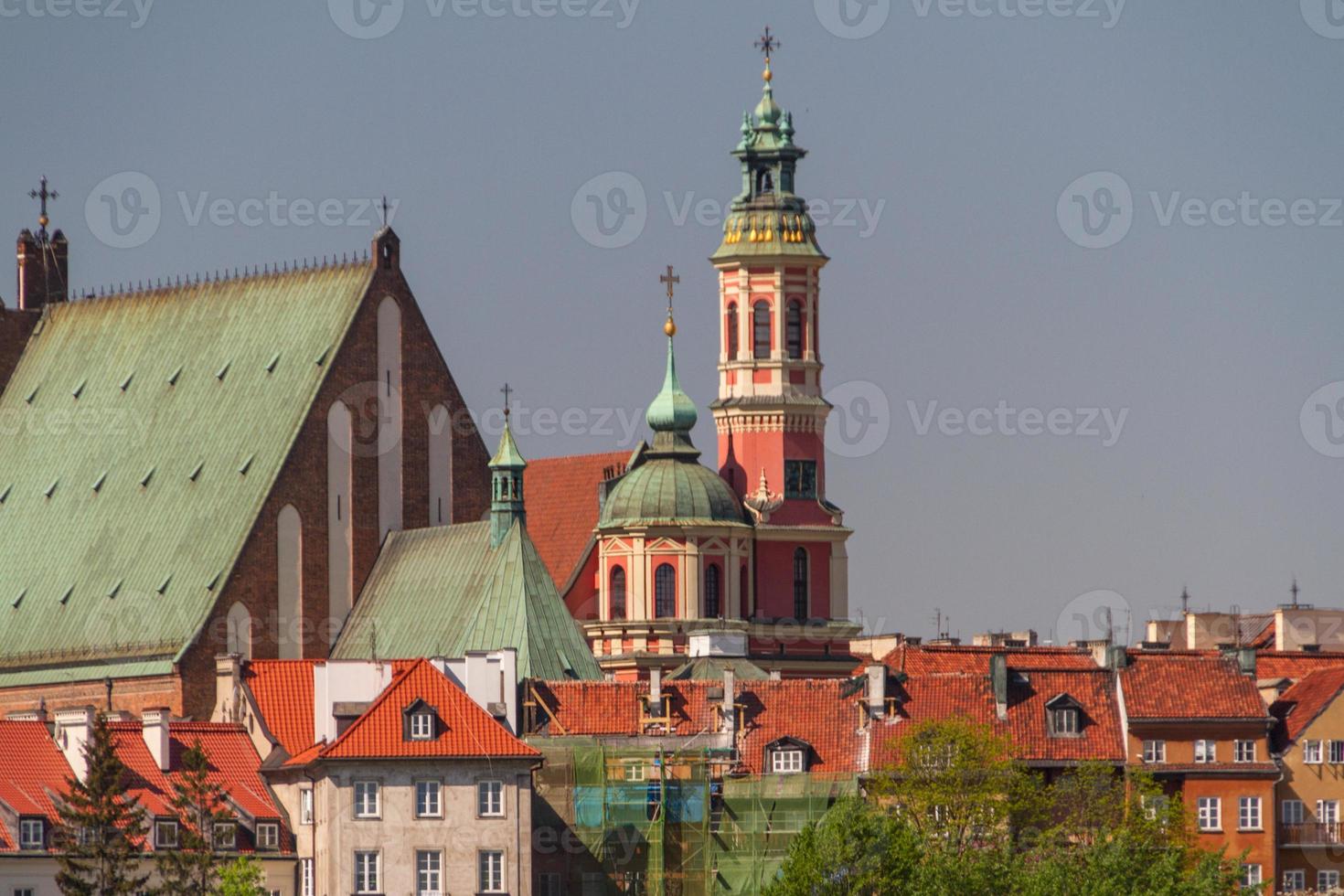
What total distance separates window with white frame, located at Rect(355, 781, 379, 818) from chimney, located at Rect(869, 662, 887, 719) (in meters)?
13.6

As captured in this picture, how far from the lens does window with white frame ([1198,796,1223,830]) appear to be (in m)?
104

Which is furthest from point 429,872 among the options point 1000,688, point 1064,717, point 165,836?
point 1064,717

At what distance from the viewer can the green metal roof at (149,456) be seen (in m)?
129

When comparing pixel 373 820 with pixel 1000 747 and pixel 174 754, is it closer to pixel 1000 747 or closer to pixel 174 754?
pixel 174 754

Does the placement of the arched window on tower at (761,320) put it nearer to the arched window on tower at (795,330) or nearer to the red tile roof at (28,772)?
the arched window on tower at (795,330)

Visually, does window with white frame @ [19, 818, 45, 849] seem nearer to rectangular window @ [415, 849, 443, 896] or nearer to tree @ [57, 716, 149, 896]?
tree @ [57, 716, 149, 896]

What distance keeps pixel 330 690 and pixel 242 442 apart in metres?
27.7

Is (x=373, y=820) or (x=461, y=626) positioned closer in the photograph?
(x=373, y=820)

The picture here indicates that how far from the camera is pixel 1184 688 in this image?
105000 mm

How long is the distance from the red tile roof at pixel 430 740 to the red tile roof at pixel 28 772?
6717 millimetres

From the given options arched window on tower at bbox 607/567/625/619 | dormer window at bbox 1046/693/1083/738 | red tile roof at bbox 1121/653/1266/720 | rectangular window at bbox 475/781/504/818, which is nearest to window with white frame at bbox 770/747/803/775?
dormer window at bbox 1046/693/1083/738

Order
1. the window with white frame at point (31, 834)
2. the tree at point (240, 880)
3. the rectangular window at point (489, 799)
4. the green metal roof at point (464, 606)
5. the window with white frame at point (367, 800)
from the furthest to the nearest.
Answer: the green metal roof at point (464, 606) < the rectangular window at point (489, 799) < the window with white frame at point (367, 800) < the window with white frame at point (31, 834) < the tree at point (240, 880)

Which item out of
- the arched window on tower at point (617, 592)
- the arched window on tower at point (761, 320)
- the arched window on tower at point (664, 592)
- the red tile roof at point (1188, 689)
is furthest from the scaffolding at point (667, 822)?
the arched window on tower at point (761, 320)

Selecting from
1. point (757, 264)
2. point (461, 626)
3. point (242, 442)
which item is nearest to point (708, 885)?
Result: point (461, 626)
